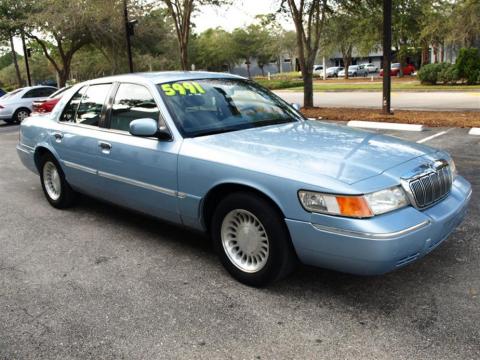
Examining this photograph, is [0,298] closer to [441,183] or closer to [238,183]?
[238,183]

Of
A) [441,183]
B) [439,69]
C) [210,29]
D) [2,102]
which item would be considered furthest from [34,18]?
[210,29]

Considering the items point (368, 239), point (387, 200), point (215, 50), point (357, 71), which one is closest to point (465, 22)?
point (387, 200)

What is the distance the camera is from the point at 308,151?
147 inches

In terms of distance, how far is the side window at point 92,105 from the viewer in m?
5.14

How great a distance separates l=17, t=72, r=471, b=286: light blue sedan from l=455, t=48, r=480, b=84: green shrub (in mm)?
24541

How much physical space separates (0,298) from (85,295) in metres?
0.64

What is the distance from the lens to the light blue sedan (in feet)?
10.6

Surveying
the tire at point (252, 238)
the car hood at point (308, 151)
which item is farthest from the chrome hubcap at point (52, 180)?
the tire at point (252, 238)

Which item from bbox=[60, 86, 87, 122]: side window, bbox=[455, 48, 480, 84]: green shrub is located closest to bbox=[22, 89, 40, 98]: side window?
bbox=[60, 86, 87, 122]: side window

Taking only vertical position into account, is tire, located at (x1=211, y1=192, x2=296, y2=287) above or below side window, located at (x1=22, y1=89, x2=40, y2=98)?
below

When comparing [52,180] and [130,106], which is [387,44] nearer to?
[52,180]

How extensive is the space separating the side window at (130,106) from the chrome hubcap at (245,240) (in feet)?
4.11

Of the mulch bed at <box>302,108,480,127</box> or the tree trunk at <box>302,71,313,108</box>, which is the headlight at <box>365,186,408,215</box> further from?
the tree trunk at <box>302,71,313,108</box>

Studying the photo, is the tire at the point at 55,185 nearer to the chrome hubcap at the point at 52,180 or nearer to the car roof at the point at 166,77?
the chrome hubcap at the point at 52,180
